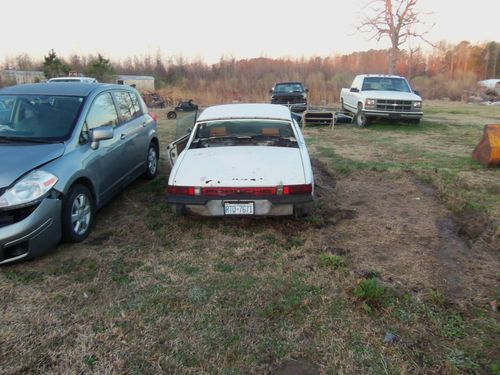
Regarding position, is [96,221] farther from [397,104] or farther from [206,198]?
[397,104]

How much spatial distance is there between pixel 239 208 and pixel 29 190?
2050 mm

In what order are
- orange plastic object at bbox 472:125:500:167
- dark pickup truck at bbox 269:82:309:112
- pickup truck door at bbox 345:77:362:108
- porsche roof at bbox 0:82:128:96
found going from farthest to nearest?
dark pickup truck at bbox 269:82:309:112 → pickup truck door at bbox 345:77:362:108 → orange plastic object at bbox 472:125:500:167 → porsche roof at bbox 0:82:128:96

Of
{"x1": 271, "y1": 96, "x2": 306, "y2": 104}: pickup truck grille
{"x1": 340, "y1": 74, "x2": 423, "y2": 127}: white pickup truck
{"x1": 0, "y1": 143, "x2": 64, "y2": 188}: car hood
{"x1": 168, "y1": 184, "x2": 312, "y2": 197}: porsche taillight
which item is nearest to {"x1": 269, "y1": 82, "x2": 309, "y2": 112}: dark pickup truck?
{"x1": 271, "y1": 96, "x2": 306, "y2": 104}: pickup truck grille

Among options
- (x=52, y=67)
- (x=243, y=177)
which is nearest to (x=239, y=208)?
(x=243, y=177)

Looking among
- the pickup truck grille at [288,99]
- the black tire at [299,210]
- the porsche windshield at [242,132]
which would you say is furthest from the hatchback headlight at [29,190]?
the pickup truck grille at [288,99]

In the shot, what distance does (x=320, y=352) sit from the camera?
2.55 m

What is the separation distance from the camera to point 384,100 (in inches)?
503

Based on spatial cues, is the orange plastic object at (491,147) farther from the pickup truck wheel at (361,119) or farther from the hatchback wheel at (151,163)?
the hatchback wheel at (151,163)

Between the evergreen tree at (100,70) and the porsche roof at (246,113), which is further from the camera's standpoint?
the evergreen tree at (100,70)

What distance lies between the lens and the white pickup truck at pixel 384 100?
1277cm

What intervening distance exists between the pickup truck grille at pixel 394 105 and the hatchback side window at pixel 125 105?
31.1 ft

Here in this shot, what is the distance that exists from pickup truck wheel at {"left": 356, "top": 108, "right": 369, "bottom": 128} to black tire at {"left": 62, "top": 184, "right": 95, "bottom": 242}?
11.1m

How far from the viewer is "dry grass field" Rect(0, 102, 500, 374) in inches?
98.7

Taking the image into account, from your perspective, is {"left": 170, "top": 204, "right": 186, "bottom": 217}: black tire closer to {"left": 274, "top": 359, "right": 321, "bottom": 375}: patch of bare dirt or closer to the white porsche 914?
the white porsche 914
